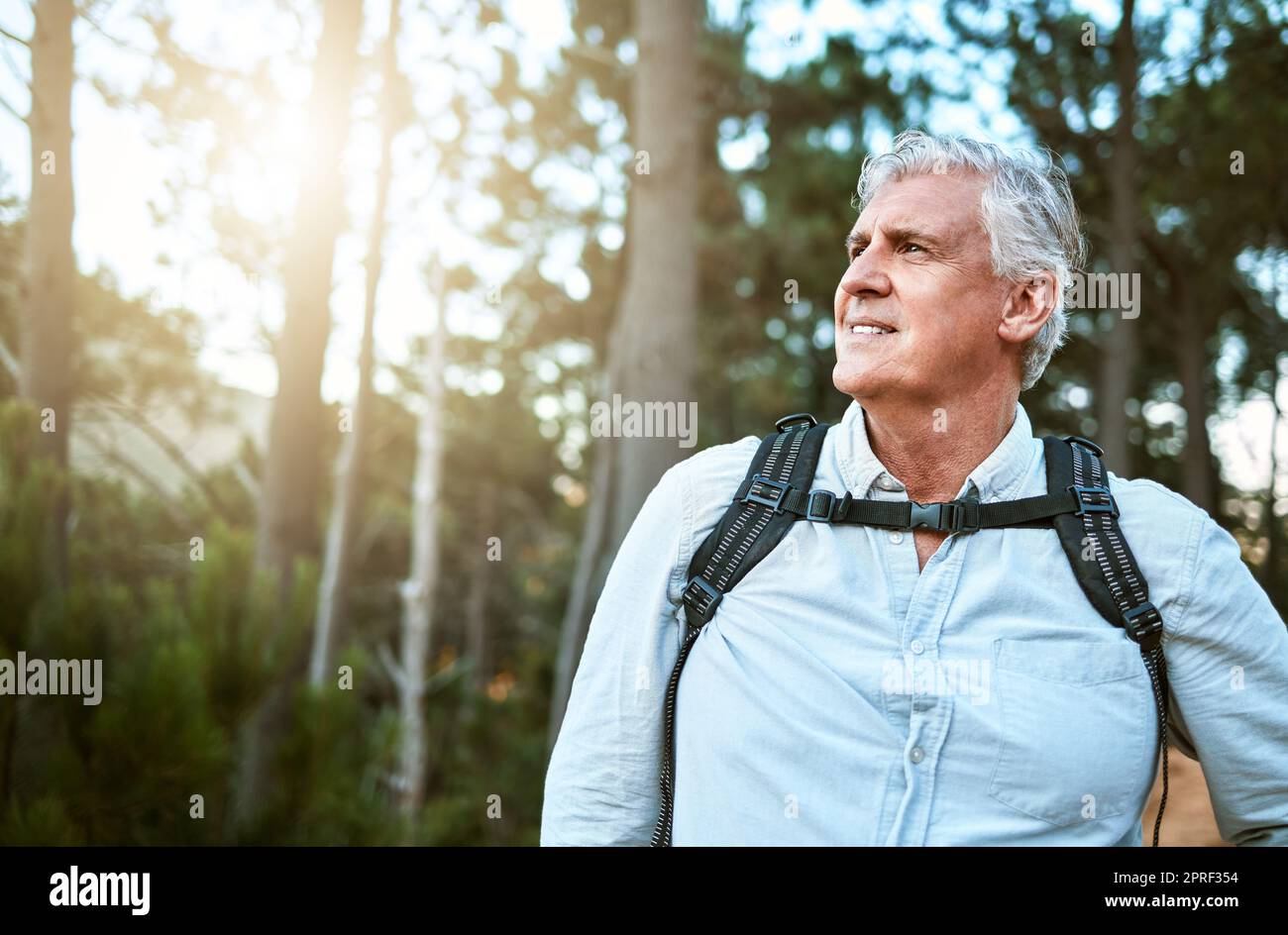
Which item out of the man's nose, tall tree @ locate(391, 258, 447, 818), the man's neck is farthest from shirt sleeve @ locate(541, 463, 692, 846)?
tall tree @ locate(391, 258, 447, 818)

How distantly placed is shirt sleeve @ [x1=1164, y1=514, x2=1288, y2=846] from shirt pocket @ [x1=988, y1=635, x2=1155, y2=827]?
86 mm

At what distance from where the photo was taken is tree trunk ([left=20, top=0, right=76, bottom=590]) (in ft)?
13.2

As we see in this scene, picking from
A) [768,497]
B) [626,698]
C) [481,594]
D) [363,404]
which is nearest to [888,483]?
[768,497]

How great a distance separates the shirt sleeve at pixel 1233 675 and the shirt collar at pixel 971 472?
290 millimetres

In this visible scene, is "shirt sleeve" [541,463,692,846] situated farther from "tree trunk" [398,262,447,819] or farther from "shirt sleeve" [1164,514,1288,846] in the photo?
"tree trunk" [398,262,447,819]

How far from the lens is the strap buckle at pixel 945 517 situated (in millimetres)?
1731

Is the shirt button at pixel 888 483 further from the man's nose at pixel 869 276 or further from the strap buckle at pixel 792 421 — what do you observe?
the man's nose at pixel 869 276

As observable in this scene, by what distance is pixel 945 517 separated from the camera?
1733 millimetres

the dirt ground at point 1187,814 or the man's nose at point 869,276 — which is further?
the dirt ground at point 1187,814

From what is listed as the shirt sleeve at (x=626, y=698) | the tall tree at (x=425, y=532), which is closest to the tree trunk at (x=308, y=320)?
the shirt sleeve at (x=626, y=698)

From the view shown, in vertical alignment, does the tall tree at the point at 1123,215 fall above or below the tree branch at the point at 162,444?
above

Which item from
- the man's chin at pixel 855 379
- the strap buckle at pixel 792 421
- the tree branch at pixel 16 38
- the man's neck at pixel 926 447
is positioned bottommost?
the man's neck at pixel 926 447
